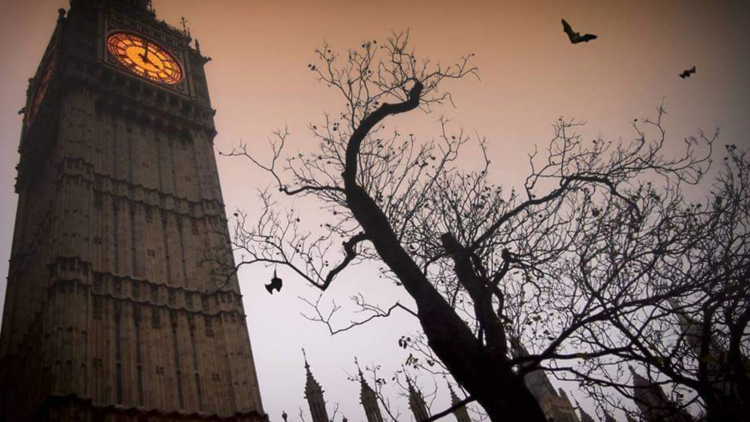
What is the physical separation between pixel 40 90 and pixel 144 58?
8.73m

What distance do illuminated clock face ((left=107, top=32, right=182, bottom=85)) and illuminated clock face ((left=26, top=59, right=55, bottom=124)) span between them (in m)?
4.92

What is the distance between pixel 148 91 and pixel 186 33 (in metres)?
11.6

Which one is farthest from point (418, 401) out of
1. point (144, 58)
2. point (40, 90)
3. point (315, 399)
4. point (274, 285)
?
point (40, 90)

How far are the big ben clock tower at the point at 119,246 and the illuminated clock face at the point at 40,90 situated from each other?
25 cm

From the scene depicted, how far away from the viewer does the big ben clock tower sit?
22906 mm

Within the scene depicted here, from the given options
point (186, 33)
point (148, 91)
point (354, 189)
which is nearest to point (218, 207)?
point (148, 91)

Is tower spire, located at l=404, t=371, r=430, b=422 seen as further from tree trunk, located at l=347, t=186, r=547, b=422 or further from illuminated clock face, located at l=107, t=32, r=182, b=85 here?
illuminated clock face, located at l=107, t=32, r=182, b=85

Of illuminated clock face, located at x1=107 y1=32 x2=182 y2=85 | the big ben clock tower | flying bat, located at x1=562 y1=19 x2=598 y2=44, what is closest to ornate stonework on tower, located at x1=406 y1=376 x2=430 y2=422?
flying bat, located at x1=562 y1=19 x2=598 y2=44

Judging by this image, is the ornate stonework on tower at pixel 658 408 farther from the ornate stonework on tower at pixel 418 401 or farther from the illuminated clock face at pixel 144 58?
the illuminated clock face at pixel 144 58

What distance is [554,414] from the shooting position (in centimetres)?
3412

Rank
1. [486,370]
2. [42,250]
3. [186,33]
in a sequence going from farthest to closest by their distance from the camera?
[186,33], [42,250], [486,370]

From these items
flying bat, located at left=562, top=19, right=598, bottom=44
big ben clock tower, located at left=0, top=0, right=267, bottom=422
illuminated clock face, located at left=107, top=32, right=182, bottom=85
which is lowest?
flying bat, located at left=562, top=19, right=598, bottom=44

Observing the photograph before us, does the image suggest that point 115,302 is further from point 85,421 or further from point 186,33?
point 186,33

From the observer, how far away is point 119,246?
93.6 ft
